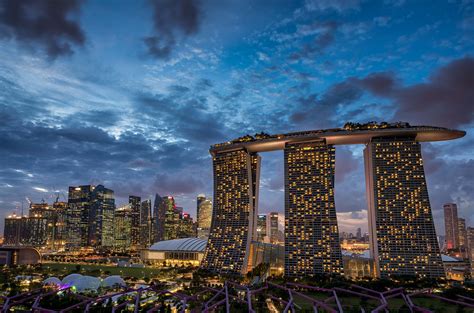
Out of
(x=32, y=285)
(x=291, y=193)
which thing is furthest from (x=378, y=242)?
(x=32, y=285)

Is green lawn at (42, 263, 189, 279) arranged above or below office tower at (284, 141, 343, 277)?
below

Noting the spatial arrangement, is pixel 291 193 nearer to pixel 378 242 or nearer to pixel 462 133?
pixel 378 242

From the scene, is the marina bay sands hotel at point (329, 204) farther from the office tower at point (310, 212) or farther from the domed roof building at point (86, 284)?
the domed roof building at point (86, 284)

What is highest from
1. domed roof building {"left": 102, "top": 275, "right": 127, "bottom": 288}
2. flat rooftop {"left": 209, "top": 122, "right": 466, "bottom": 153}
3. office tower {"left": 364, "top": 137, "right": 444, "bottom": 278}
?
flat rooftop {"left": 209, "top": 122, "right": 466, "bottom": 153}

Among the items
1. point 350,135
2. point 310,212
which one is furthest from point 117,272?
point 350,135

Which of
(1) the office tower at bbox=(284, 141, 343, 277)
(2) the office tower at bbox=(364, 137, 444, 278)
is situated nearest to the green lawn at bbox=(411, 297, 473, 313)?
(2) the office tower at bbox=(364, 137, 444, 278)

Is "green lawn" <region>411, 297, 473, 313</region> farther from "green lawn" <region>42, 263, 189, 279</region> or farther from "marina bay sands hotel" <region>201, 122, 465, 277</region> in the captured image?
"green lawn" <region>42, 263, 189, 279</region>

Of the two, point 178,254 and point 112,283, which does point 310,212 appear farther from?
point 178,254
